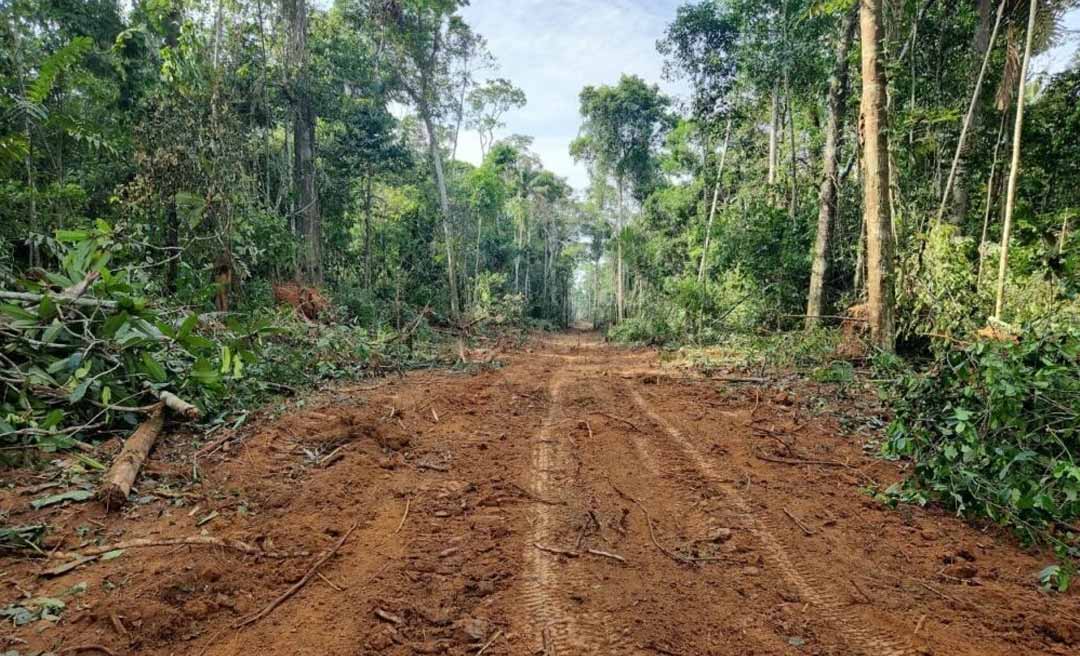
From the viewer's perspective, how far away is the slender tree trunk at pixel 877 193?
6.90 metres

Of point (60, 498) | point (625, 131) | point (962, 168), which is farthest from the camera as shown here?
point (625, 131)

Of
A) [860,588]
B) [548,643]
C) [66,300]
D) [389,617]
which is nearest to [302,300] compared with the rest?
[66,300]

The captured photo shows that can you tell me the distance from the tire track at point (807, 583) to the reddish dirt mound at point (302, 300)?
28.8 feet

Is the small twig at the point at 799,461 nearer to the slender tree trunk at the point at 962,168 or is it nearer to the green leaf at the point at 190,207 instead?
the slender tree trunk at the point at 962,168

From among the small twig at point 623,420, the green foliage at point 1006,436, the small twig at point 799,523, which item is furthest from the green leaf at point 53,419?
the green foliage at point 1006,436

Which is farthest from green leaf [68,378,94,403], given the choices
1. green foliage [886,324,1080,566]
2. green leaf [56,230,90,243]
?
green foliage [886,324,1080,566]

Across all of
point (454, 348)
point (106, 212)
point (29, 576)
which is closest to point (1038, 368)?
point (29, 576)

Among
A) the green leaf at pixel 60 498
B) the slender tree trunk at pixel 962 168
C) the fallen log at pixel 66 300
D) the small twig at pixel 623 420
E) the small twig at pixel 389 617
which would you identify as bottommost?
the small twig at pixel 389 617

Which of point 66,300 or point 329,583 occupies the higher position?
point 66,300

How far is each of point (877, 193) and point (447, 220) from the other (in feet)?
44.2

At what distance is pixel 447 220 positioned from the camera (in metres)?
17.8

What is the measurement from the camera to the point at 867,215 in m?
7.13

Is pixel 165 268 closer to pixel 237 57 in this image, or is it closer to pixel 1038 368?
pixel 237 57

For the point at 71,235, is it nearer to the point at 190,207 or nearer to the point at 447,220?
the point at 190,207
